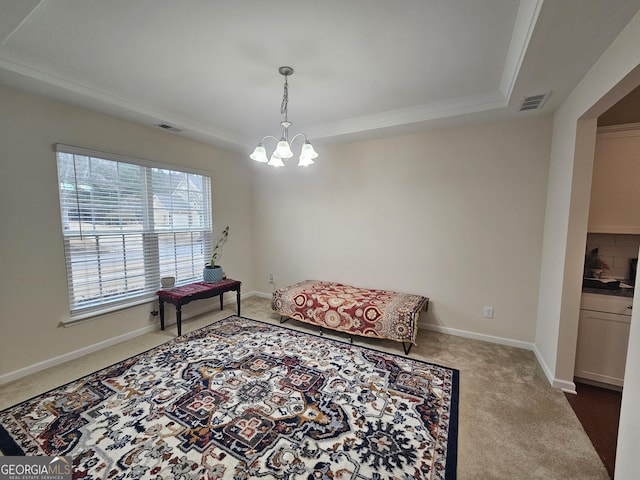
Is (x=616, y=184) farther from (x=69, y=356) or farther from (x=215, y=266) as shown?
(x=69, y=356)

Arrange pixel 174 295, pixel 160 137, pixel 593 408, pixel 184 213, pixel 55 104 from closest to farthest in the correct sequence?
pixel 593 408 < pixel 55 104 < pixel 174 295 < pixel 160 137 < pixel 184 213

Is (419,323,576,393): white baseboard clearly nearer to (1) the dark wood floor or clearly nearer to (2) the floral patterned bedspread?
(1) the dark wood floor

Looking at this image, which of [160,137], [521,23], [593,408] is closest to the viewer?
[521,23]

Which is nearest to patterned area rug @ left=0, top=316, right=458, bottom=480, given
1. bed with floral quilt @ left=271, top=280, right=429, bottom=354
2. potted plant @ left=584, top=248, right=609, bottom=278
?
bed with floral quilt @ left=271, top=280, right=429, bottom=354

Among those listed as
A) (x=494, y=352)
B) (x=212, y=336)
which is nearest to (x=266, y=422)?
(x=212, y=336)

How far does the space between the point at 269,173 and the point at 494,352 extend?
12.9 ft

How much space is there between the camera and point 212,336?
3.15 meters

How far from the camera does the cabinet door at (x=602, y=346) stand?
2178 mm

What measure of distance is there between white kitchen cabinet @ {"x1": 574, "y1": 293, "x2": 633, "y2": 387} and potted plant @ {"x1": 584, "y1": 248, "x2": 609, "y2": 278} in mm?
456

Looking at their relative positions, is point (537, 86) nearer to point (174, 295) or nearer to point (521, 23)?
point (521, 23)

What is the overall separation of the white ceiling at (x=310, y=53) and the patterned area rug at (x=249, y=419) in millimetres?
2512

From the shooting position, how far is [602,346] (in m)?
2.25

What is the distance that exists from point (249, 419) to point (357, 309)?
1.54 meters

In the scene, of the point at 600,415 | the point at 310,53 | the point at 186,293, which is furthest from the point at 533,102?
the point at 186,293
